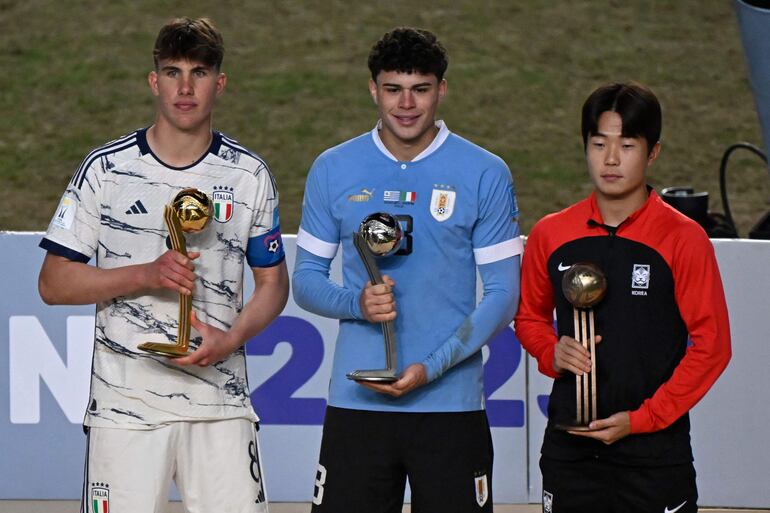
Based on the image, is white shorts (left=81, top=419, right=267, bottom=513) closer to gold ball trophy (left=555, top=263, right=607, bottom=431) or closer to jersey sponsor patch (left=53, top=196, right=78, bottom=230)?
jersey sponsor patch (left=53, top=196, right=78, bottom=230)

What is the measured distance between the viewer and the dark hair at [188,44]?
3.75m

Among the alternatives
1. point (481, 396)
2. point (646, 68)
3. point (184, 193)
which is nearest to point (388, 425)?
point (481, 396)

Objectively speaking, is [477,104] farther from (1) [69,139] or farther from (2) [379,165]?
(2) [379,165]

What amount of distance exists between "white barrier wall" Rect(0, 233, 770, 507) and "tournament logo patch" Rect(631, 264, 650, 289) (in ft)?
7.19

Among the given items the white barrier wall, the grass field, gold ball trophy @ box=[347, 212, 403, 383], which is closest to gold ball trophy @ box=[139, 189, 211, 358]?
gold ball trophy @ box=[347, 212, 403, 383]

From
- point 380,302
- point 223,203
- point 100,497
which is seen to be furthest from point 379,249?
point 100,497

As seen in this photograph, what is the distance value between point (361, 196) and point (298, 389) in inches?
84.8

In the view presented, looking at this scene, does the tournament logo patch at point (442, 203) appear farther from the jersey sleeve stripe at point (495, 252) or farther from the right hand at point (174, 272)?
the right hand at point (174, 272)

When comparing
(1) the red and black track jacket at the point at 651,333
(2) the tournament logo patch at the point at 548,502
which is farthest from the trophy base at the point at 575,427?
(2) the tournament logo patch at the point at 548,502

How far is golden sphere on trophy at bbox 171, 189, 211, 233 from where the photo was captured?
3512 millimetres

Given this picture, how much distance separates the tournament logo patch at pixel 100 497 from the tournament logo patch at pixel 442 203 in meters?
1.20

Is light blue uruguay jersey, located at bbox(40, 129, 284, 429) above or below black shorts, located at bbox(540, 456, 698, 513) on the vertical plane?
above

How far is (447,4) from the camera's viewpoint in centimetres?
1373

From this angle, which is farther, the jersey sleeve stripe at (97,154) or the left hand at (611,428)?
the jersey sleeve stripe at (97,154)
